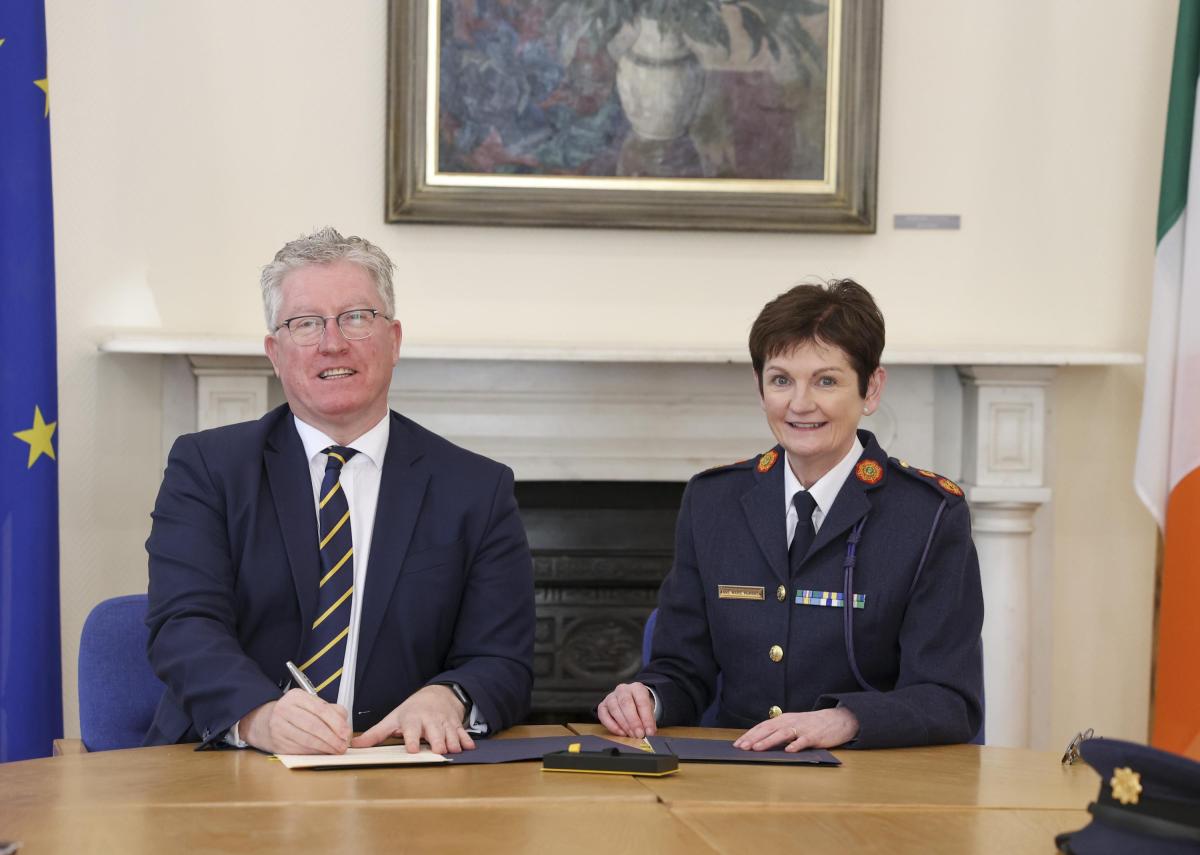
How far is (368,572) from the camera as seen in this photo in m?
2.09

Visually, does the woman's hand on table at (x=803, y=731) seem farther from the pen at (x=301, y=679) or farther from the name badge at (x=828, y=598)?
the pen at (x=301, y=679)

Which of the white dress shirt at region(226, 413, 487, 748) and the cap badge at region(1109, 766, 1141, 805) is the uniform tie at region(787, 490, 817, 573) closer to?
the white dress shirt at region(226, 413, 487, 748)

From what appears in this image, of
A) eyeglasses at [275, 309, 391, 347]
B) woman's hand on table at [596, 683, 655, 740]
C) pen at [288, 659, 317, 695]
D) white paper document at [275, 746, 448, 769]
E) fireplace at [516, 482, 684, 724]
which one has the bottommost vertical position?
fireplace at [516, 482, 684, 724]

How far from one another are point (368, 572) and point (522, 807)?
0.67 m

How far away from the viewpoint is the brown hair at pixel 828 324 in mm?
2162

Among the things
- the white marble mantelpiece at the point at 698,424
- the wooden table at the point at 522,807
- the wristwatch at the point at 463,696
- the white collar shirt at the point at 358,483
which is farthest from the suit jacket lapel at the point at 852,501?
the white marble mantelpiece at the point at 698,424

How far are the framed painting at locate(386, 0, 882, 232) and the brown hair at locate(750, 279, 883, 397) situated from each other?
162cm

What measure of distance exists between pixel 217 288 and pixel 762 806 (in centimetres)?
263

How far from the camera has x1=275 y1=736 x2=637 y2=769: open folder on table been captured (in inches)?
66.6

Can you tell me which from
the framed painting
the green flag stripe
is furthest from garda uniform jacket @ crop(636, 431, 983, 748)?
the green flag stripe

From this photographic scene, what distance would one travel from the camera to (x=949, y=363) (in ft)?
12.3

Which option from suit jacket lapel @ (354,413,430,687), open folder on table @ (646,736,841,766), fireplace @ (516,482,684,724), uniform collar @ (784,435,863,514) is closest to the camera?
open folder on table @ (646,736,841,766)

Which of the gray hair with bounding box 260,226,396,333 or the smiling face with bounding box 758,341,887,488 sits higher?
the gray hair with bounding box 260,226,396,333

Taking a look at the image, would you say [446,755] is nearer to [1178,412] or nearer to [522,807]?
[522,807]
